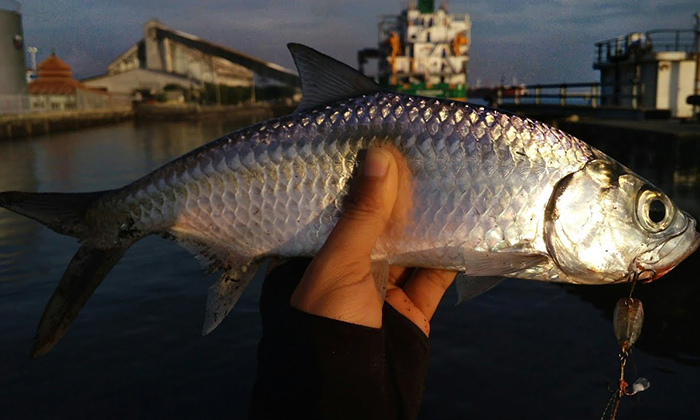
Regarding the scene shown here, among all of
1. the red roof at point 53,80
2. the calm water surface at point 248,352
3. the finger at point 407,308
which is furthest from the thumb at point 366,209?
the red roof at point 53,80

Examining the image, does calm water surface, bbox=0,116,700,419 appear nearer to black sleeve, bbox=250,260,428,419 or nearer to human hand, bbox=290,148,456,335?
black sleeve, bbox=250,260,428,419

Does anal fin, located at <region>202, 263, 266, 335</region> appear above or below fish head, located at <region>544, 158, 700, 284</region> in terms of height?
below

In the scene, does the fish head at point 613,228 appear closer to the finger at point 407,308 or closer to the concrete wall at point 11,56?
the finger at point 407,308

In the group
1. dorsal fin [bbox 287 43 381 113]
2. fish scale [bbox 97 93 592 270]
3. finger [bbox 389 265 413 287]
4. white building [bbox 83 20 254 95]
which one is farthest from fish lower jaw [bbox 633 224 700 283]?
white building [bbox 83 20 254 95]

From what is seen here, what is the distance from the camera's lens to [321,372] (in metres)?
2.71

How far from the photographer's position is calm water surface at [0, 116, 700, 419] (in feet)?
20.8

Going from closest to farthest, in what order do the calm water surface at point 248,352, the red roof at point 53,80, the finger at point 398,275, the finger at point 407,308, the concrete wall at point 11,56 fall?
the finger at point 407,308 < the finger at point 398,275 < the calm water surface at point 248,352 < the concrete wall at point 11,56 < the red roof at point 53,80

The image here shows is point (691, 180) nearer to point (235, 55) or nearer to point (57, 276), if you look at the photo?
point (57, 276)

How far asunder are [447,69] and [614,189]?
74.9 meters

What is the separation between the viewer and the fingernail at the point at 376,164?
9.41 ft

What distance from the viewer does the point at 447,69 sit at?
244 feet

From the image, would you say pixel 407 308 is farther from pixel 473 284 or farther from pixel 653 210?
pixel 653 210

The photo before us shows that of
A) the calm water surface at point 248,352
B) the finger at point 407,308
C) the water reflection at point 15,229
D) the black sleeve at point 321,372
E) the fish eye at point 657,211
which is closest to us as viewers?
the black sleeve at point 321,372

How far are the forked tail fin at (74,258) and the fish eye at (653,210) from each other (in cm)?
294
